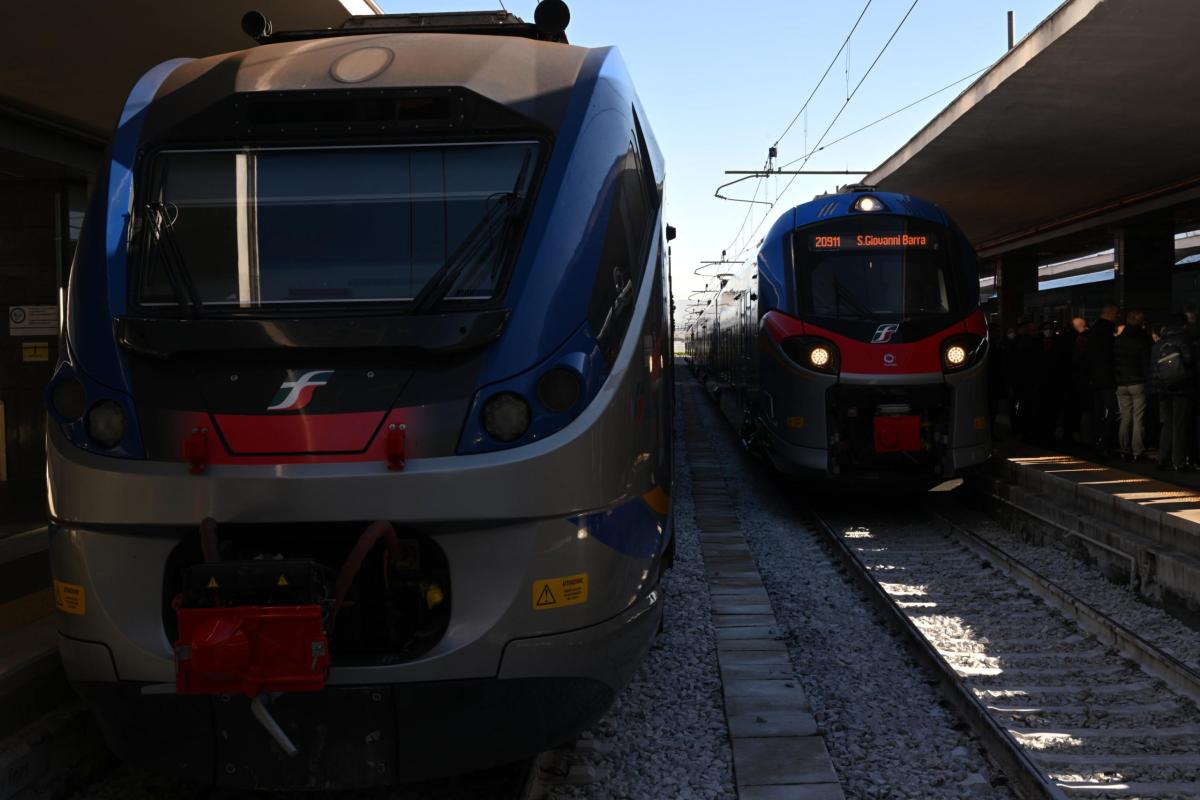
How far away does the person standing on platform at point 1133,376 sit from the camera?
33.0ft

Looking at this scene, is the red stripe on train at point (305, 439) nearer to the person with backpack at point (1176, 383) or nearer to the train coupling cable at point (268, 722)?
the train coupling cable at point (268, 722)

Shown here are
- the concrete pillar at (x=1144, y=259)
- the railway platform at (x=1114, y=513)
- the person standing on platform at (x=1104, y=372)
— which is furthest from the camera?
the concrete pillar at (x=1144, y=259)

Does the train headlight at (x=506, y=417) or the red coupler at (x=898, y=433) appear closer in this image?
the train headlight at (x=506, y=417)

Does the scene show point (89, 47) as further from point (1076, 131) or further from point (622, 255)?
point (1076, 131)

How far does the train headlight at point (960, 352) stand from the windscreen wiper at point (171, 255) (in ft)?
22.8

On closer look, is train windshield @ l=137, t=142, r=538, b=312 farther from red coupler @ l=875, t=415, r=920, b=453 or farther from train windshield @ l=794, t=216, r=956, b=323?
train windshield @ l=794, t=216, r=956, b=323

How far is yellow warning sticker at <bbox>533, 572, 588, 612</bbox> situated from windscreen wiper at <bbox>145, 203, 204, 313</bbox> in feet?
4.82

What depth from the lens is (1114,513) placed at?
7969 mm

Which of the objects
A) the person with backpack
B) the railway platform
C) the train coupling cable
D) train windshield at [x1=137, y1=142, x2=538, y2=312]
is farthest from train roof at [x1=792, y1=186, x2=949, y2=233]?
the train coupling cable

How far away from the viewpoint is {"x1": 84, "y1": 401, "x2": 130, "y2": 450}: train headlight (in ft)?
10.8

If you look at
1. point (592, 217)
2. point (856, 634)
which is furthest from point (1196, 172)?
point (592, 217)

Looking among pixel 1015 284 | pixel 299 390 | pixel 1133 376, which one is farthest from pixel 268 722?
pixel 1015 284

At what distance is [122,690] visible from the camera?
321cm

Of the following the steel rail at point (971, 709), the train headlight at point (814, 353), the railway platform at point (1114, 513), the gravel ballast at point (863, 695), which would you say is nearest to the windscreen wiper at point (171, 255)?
the gravel ballast at point (863, 695)
